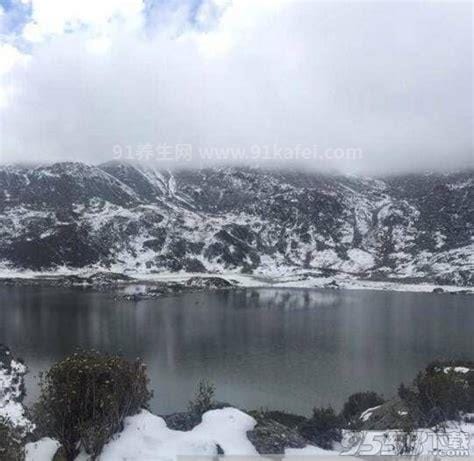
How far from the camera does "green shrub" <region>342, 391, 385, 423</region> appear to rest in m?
56.0

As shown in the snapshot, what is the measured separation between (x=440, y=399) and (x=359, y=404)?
42.9 feet

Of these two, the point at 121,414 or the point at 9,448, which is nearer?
the point at 9,448

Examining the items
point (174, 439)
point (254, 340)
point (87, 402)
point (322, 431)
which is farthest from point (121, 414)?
point (254, 340)

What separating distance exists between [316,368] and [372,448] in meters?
42.6

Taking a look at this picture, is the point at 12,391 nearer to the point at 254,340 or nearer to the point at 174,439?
the point at 174,439

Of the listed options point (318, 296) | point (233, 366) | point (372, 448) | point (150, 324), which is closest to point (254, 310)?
point (150, 324)

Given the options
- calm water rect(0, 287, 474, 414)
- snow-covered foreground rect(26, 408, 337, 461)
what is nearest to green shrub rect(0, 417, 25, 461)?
snow-covered foreground rect(26, 408, 337, 461)

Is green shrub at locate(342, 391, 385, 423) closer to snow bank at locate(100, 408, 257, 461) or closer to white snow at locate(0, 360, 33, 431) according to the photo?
snow bank at locate(100, 408, 257, 461)

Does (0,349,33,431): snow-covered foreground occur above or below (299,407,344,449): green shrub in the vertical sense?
below

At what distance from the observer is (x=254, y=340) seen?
104 m

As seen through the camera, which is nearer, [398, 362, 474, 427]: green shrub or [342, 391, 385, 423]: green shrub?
[398, 362, 474, 427]: green shrub

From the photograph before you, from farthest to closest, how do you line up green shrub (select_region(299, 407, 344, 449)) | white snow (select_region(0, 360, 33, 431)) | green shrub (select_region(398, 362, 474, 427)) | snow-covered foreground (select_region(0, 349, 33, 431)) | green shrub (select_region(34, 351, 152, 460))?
snow-covered foreground (select_region(0, 349, 33, 431)) → white snow (select_region(0, 360, 33, 431)) → green shrub (select_region(398, 362, 474, 427)) → green shrub (select_region(299, 407, 344, 449)) → green shrub (select_region(34, 351, 152, 460))

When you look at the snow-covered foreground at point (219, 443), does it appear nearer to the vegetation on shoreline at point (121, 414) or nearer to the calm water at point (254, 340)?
the vegetation on shoreline at point (121, 414)

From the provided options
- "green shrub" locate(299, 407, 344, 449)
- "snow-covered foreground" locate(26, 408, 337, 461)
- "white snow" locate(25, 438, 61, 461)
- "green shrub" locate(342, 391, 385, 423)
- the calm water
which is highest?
"snow-covered foreground" locate(26, 408, 337, 461)
